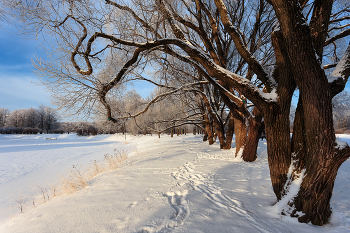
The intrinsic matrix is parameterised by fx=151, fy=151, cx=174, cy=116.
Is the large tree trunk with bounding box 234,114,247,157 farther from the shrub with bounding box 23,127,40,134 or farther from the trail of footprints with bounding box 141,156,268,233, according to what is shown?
the shrub with bounding box 23,127,40,134

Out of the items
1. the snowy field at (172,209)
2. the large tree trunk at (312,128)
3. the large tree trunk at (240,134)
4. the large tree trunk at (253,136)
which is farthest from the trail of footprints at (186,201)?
the large tree trunk at (240,134)

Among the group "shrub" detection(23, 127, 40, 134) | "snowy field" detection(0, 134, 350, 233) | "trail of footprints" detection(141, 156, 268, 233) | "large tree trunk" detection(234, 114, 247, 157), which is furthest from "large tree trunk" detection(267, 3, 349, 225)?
"shrub" detection(23, 127, 40, 134)

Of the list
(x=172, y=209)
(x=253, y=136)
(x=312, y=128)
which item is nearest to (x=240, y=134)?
(x=253, y=136)

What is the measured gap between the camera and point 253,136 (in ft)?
18.1

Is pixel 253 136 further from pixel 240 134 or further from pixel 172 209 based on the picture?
pixel 172 209

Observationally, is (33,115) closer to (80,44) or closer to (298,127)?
(80,44)

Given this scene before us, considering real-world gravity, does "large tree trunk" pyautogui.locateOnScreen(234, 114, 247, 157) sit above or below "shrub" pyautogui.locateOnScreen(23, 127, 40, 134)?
above

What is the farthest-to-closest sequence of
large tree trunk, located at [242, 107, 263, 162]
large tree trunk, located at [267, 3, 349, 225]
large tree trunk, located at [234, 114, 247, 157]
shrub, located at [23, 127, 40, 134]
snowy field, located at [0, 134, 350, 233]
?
shrub, located at [23, 127, 40, 134] → large tree trunk, located at [234, 114, 247, 157] → large tree trunk, located at [242, 107, 263, 162] → large tree trunk, located at [267, 3, 349, 225] → snowy field, located at [0, 134, 350, 233]

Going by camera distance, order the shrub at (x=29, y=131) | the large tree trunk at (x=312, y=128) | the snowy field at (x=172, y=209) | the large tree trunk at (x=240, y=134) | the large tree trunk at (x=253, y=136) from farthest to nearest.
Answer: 1. the shrub at (x=29, y=131)
2. the large tree trunk at (x=240, y=134)
3. the large tree trunk at (x=253, y=136)
4. the large tree trunk at (x=312, y=128)
5. the snowy field at (x=172, y=209)

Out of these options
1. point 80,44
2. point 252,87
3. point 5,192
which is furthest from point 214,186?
point 5,192

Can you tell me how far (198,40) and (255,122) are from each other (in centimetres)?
A: 579

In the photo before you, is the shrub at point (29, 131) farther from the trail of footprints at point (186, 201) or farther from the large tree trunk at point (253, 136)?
the large tree trunk at point (253, 136)

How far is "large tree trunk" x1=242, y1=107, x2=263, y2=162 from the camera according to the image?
17.4 feet

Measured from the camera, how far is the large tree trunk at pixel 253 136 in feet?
17.4
